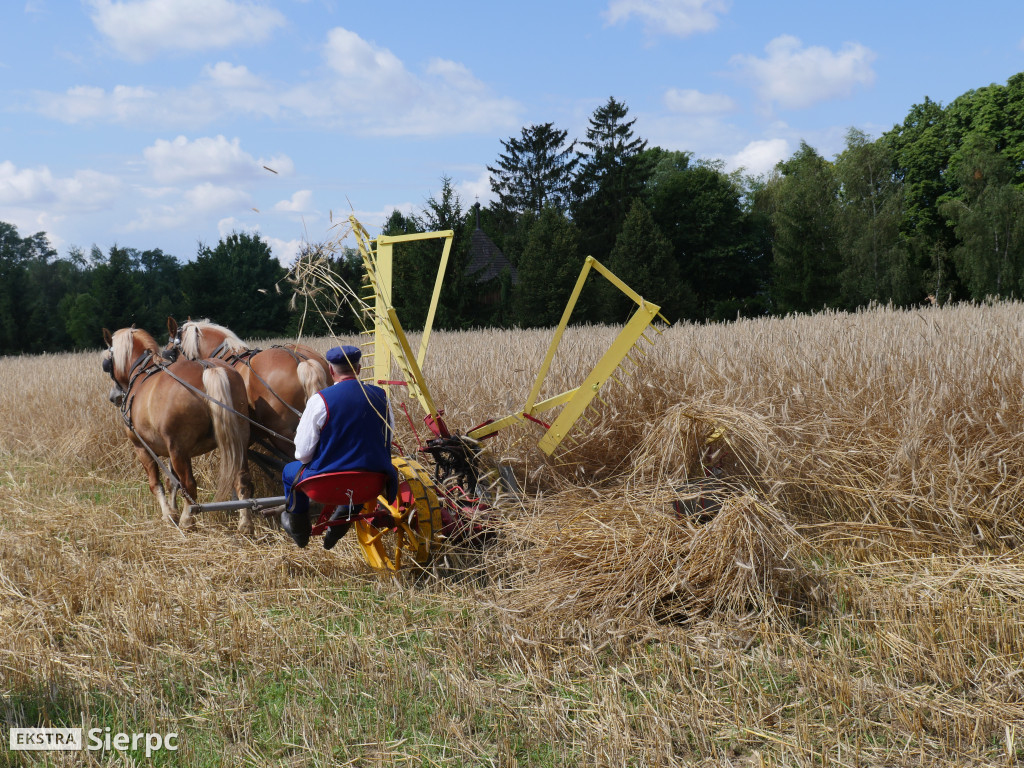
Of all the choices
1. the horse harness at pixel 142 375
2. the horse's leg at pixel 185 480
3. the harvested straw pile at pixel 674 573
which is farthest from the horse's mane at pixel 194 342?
the harvested straw pile at pixel 674 573

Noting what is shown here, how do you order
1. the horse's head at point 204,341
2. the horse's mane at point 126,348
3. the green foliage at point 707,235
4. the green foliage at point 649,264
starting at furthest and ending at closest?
the green foliage at point 707,235 → the green foliage at point 649,264 → the horse's head at point 204,341 → the horse's mane at point 126,348

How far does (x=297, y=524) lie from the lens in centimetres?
443

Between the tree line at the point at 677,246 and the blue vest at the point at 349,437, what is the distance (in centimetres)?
2175

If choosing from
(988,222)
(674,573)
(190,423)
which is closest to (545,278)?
(988,222)

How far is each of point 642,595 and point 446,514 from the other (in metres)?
1.37

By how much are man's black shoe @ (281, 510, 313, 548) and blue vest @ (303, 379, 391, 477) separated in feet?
1.13

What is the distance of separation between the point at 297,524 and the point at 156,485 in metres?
2.90

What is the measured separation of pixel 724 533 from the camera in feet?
12.9

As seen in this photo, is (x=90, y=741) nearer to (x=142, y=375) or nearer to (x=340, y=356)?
(x=340, y=356)

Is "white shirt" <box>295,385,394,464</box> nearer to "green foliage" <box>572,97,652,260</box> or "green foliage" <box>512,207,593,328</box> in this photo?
"green foliage" <box>512,207,593,328</box>

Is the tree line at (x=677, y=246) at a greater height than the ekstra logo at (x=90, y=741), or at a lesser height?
greater

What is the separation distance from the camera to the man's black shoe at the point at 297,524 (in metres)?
4.43

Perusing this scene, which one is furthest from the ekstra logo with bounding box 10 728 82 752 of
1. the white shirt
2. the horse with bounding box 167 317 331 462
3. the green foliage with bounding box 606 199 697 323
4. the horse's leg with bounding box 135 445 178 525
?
the green foliage with bounding box 606 199 697 323

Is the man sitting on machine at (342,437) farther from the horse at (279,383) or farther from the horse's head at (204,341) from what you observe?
the horse's head at (204,341)
